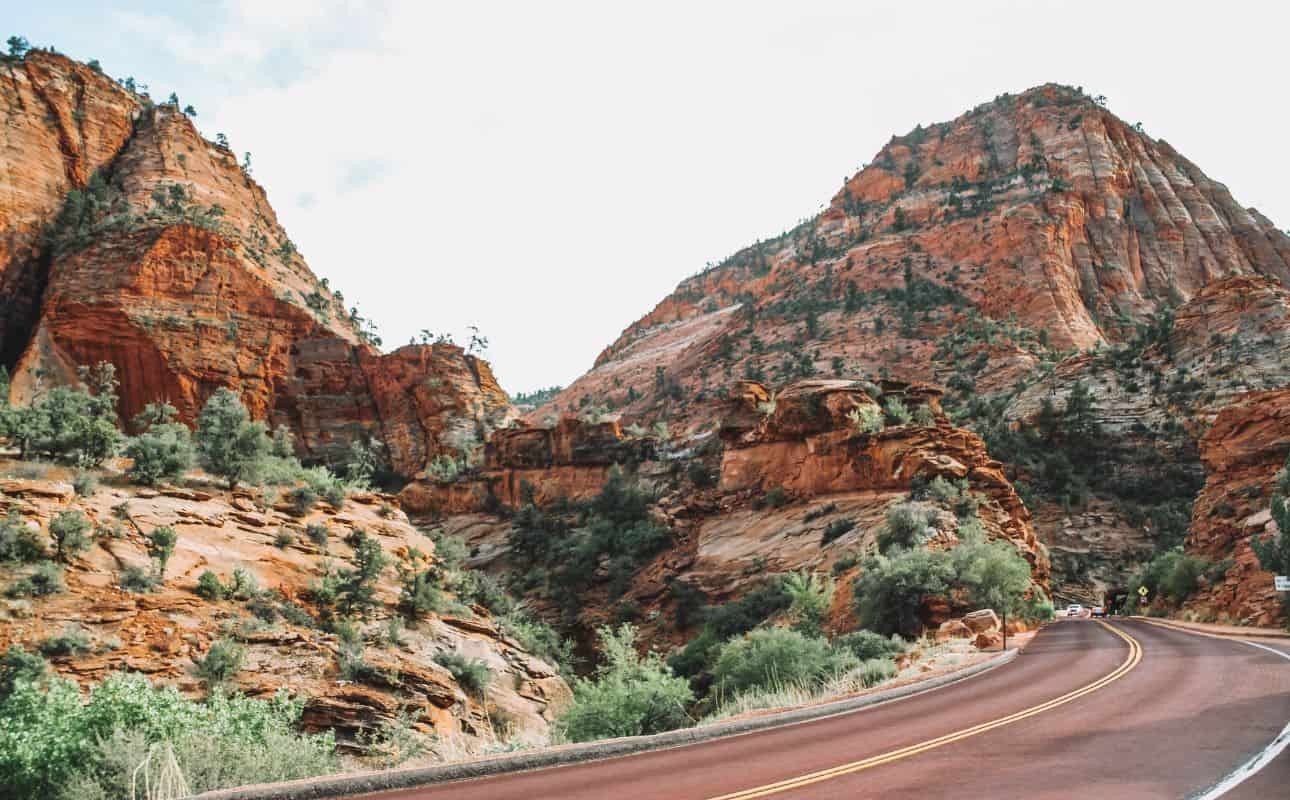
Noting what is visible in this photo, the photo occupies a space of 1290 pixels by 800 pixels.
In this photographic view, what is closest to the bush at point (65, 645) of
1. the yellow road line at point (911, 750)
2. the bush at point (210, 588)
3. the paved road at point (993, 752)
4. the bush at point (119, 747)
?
the bush at point (210, 588)

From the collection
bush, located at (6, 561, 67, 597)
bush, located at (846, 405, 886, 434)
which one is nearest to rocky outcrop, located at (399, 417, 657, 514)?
bush, located at (846, 405, 886, 434)

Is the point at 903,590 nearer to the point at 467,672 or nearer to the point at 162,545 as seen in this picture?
the point at 467,672

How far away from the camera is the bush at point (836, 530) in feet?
98.9

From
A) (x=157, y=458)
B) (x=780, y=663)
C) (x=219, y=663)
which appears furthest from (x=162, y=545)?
(x=780, y=663)

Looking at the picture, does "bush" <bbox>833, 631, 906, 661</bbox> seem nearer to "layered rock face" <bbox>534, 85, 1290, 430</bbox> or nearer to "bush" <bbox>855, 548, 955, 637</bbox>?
"bush" <bbox>855, 548, 955, 637</bbox>

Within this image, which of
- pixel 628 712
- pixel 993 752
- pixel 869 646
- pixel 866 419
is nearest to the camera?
pixel 993 752

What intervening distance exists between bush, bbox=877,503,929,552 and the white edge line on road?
58.6 ft

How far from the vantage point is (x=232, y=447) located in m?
24.9

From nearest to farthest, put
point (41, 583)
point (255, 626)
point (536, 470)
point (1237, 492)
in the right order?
point (41, 583), point (255, 626), point (1237, 492), point (536, 470)

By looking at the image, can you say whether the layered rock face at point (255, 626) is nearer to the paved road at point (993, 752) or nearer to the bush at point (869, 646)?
the paved road at point (993, 752)

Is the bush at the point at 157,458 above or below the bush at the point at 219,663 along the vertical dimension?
above

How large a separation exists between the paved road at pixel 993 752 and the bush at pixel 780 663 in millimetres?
3335

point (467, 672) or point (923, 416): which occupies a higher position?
point (923, 416)

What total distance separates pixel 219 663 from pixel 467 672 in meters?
6.14
